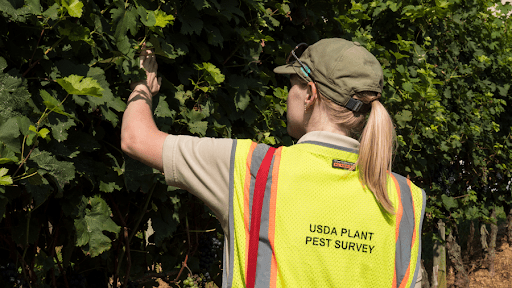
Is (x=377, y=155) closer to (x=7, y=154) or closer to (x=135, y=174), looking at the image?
(x=135, y=174)

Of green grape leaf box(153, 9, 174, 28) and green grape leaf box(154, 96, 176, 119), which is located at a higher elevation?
green grape leaf box(153, 9, 174, 28)

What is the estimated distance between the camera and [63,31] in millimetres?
1644

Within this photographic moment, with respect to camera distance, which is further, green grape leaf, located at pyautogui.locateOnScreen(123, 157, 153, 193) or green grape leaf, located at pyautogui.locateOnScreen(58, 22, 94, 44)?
green grape leaf, located at pyautogui.locateOnScreen(123, 157, 153, 193)

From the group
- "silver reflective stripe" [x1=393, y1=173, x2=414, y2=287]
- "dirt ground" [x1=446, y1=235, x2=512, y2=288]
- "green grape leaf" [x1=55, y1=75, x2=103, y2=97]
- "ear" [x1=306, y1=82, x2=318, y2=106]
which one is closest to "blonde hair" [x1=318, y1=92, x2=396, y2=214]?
"silver reflective stripe" [x1=393, y1=173, x2=414, y2=287]

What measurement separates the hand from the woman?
0.17 metres

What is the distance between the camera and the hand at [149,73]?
6.34ft

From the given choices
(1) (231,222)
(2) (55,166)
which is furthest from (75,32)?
(1) (231,222)

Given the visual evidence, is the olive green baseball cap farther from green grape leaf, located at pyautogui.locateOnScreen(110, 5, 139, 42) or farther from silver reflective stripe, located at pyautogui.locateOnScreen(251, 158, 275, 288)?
green grape leaf, located at pyautogui.locateOnScreen(110, 5, 139, 42)

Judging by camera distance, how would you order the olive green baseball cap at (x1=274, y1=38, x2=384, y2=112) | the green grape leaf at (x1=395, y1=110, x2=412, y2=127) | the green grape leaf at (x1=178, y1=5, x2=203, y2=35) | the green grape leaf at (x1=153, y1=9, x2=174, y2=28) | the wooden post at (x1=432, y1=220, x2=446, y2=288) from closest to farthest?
the olive green baseball cap at (x1=274, y1=38, x2=384, y2=112) → the green grape leaf at (x1=153, y1=9, x2=174, y2=28) → the green grape leaf at (x1=178, y1=5, x2=203, y2=35) → the green grape leaf at (x1=395, y1=110, x2=412, y2=127) → the wooden post at (x1=432, y1=220, x2=446, y2=288)

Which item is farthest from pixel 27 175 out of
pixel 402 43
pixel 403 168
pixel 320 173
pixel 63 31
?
pixel 403 168

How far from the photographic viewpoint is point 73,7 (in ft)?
5.09

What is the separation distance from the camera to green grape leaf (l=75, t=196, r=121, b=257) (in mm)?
1891

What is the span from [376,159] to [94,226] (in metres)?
1.17

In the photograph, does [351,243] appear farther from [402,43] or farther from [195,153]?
[402,43]
